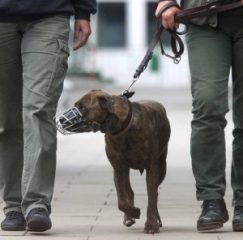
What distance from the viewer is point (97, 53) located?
151 ft

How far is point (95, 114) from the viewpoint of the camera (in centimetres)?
580

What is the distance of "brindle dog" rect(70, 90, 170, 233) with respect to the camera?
19.1ft

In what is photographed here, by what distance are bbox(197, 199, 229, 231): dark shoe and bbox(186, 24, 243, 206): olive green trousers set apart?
0.04 m

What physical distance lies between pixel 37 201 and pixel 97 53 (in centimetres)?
4026

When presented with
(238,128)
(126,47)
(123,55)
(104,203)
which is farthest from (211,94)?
(126,47)

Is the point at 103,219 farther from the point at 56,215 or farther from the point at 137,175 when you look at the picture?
the point at 137,175

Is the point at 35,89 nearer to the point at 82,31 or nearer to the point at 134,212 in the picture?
the point at 82,31

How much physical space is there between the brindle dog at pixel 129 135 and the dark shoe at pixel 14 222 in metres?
0.62

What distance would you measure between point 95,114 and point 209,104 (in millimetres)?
682

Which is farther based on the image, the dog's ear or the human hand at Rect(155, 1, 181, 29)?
the human hand at Rect(155, 1, 181, 29)

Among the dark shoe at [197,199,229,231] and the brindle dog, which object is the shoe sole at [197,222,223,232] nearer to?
the dark shoe at [197,199,229,231]

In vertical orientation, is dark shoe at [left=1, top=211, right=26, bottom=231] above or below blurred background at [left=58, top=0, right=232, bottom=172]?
above

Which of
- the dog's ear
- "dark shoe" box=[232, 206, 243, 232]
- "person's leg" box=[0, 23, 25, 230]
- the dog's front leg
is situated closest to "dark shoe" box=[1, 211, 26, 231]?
"person's leg" box=[0, 23, 25, 230]

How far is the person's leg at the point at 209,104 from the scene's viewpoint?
5973mm
